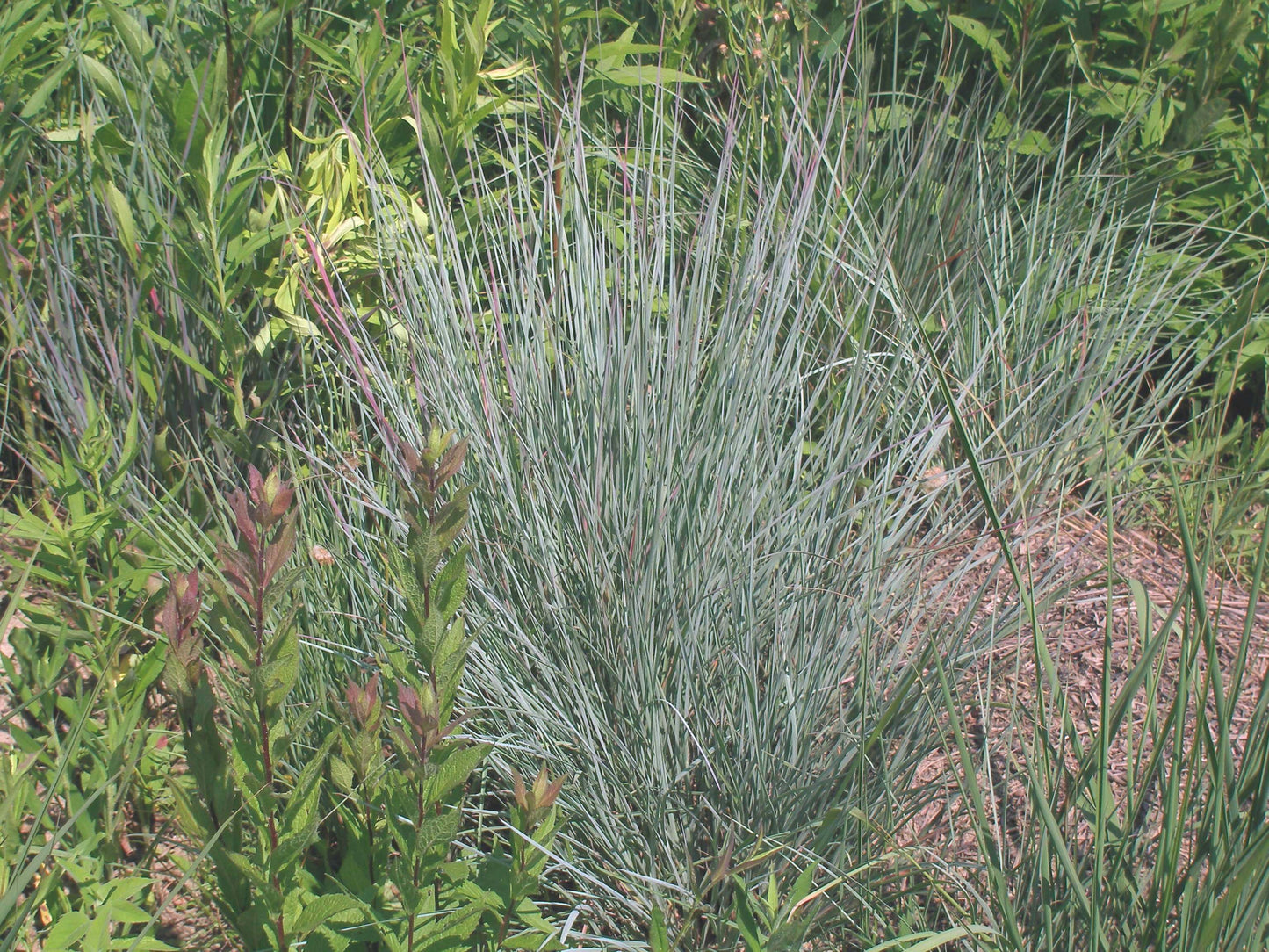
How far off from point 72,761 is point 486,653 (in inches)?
25.4

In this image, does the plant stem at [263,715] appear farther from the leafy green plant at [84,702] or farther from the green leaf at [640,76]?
the green leaf at [640,76]

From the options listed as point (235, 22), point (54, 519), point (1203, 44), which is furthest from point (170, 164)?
point (1203, 44)

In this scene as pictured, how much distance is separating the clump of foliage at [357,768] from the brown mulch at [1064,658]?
2.00 feet

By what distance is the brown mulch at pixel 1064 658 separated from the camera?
1496 millimetres

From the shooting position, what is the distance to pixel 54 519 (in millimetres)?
1550

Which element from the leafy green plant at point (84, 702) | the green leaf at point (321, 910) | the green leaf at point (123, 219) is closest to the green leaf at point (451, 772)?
the green leaf at point (321, 910)

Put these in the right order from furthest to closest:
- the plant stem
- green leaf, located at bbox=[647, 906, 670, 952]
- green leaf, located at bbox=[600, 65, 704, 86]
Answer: green leaf, located at bbox=[600, 65, 704, 86] → green leaf, located at bbox=[647, 906, 670, 952] → the plant stem

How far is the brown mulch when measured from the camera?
1.50 m

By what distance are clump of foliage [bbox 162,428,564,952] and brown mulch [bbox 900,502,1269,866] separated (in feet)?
2.00

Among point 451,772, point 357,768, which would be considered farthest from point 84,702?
point 451,772

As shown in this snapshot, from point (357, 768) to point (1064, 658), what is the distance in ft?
4.60

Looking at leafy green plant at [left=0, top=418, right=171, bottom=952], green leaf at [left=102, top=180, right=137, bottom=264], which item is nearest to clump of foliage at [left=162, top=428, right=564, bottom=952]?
leafy green plant at [left=0, top=418, right=171, bottom=952]

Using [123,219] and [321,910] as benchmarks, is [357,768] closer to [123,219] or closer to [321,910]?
[321,910]

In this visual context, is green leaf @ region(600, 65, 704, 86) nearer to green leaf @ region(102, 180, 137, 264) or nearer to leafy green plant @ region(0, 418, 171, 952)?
green leaf @ region(102, 180, 137, 264)
